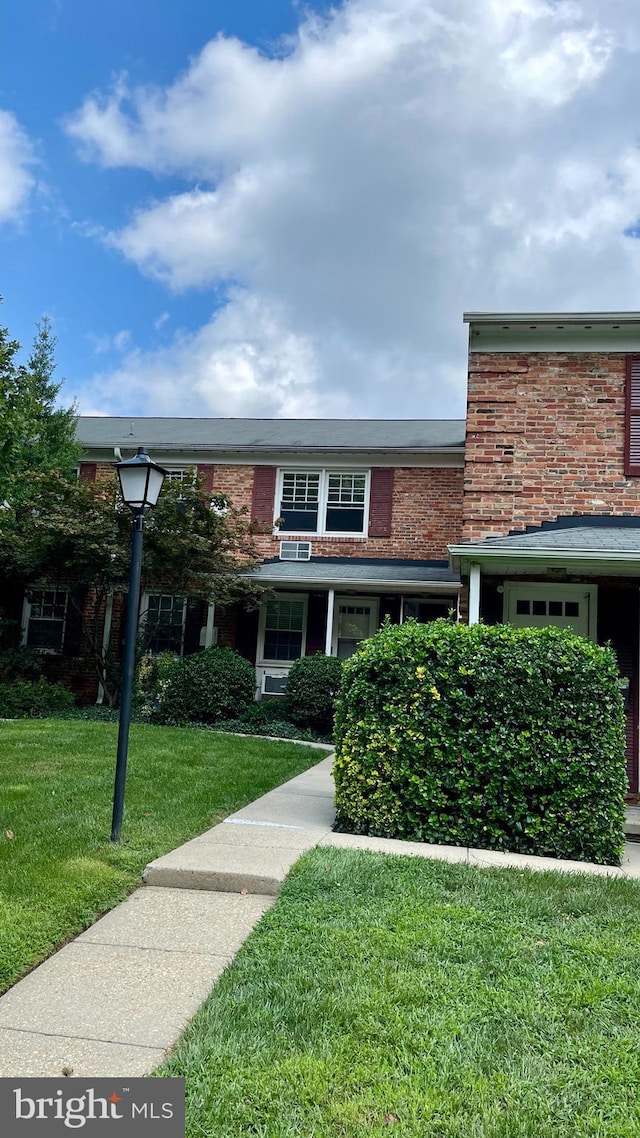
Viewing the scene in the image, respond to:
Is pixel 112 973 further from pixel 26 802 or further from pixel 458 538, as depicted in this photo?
pixel 458 538

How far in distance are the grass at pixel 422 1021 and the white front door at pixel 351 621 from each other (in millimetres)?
10813

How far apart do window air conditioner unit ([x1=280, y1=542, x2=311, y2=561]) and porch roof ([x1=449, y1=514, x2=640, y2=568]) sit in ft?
18.7

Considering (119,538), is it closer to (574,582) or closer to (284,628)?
(284,628)

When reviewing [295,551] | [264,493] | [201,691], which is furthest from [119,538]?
[295,551]

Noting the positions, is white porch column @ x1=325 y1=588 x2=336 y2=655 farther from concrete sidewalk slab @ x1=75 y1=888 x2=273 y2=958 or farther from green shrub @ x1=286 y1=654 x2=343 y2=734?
concrete sidewalk slab @ x1=75 y1=888 x2=273 y2=958

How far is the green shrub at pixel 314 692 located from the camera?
12570 mm

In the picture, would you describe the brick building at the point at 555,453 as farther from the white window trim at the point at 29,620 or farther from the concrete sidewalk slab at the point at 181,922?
the white window trim at the point at 29,620

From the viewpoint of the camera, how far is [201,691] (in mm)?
12602

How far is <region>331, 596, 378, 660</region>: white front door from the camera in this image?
15.0 m

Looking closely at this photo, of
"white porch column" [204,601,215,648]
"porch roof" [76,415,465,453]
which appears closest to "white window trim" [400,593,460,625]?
"porch roof" [76,415,465,453]

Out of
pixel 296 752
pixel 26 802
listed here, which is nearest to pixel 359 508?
pixel 296 752

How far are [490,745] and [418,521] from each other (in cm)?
987

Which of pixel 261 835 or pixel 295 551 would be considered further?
pixel 295 551

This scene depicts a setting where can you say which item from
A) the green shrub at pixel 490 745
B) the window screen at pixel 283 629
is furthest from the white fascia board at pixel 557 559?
the window screen at pixel 283 629
